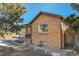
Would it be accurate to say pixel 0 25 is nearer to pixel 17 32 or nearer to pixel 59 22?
pixel 17 32

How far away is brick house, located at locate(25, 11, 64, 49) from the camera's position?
10.6ft

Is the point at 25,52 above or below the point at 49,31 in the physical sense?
below

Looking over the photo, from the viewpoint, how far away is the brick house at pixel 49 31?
3.23m

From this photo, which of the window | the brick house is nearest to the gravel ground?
the brick house

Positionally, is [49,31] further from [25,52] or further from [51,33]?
[25,52]

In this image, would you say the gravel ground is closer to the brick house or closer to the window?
the brick house

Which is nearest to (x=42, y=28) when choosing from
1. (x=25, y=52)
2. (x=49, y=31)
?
(x=49, y=31)

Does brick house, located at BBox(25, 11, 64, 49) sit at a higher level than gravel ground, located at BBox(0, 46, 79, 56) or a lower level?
higher

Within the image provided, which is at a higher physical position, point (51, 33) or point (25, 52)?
point (51, 33)

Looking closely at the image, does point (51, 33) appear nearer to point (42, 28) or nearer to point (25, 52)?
point (42, 28)

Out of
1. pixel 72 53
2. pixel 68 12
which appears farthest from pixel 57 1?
pixel 72 53

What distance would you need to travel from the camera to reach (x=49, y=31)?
3.25 m

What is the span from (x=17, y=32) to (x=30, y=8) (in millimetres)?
341

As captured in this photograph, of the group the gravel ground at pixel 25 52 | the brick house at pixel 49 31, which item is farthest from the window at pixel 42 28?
Result: the gravel ground at pixel 25 52
